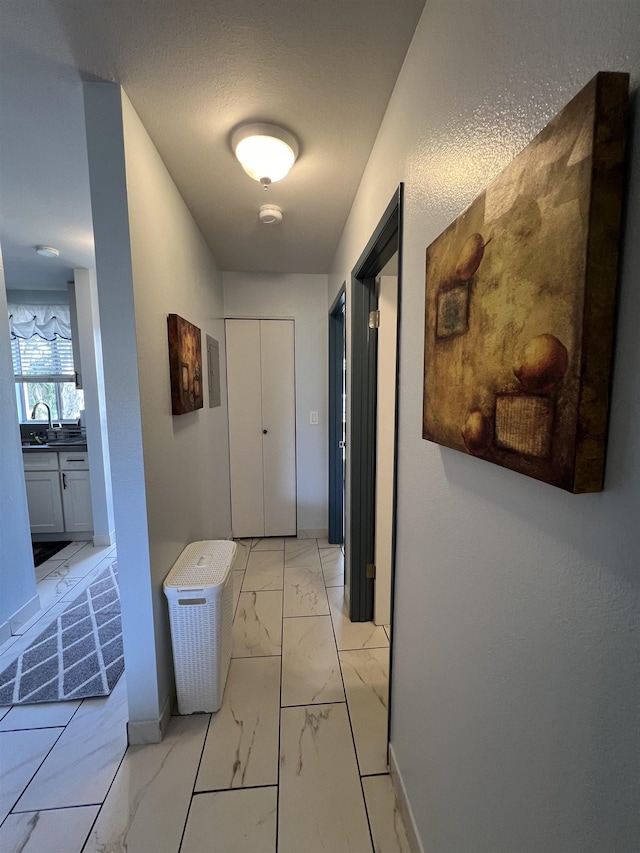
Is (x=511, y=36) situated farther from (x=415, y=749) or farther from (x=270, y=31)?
(x=415, y=749)

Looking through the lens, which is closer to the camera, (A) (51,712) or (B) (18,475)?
(A) (51,712)

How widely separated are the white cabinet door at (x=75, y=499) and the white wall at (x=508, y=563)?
3.22 m

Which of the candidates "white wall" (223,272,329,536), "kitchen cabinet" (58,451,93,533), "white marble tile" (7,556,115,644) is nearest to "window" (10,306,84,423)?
"kitchen cabinet" (58,451,93,533)

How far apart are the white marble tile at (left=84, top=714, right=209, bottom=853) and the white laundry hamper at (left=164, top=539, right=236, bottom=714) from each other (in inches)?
4.9

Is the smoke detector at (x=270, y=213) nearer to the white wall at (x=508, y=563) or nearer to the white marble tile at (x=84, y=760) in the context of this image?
the white wall at (x=508, y=563)

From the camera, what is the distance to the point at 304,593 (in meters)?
2.35

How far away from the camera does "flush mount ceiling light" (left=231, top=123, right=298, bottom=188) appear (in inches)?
51.0

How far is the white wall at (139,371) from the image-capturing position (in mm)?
1164

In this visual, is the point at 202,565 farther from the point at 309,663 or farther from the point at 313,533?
the point at 313,533

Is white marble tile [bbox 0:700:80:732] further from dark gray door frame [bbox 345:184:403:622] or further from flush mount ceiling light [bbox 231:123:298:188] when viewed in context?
flush mount ceiling light [bbox 231:123:298:188]

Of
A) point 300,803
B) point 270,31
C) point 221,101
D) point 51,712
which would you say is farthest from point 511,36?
point 51,712

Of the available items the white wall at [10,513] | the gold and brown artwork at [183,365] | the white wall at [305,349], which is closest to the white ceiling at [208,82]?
the gold and brown artwork at [183,365]

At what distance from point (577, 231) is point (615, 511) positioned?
1.10ft

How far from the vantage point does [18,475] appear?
2082 mm
